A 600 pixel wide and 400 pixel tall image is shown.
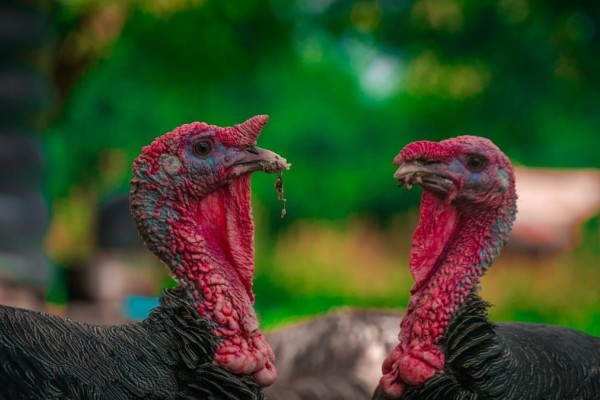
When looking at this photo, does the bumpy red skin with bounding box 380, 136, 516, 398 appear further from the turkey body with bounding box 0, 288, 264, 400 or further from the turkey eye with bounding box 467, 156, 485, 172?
the turkey body with bounding box 0, 288, 264, 400

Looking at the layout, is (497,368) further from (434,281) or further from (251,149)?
(251,149)

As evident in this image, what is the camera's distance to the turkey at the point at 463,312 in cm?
383

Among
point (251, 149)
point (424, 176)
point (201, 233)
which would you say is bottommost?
point (201, 233)

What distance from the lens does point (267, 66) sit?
11719mm

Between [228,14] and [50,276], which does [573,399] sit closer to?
[50,276]

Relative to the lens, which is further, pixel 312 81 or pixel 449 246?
pixel 312 81

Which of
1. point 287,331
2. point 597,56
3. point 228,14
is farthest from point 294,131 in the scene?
point 287,331

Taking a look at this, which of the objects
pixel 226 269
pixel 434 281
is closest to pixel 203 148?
pixel 226 269

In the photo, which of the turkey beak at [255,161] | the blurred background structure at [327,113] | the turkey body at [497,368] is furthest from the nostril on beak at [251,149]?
the blurred background structure at [327,113]

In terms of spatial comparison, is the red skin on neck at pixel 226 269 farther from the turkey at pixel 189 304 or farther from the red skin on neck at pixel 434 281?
the red skin on neck at pixel 434 281

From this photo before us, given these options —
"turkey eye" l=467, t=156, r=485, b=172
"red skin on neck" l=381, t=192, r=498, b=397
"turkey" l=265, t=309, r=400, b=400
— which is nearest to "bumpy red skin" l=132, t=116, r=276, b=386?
"red skin on neck" l=381, t=192, r=498, b=397

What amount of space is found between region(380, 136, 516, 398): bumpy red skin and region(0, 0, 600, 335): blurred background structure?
4.82 metres

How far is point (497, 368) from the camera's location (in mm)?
3824

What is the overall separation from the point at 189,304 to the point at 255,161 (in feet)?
1.72
